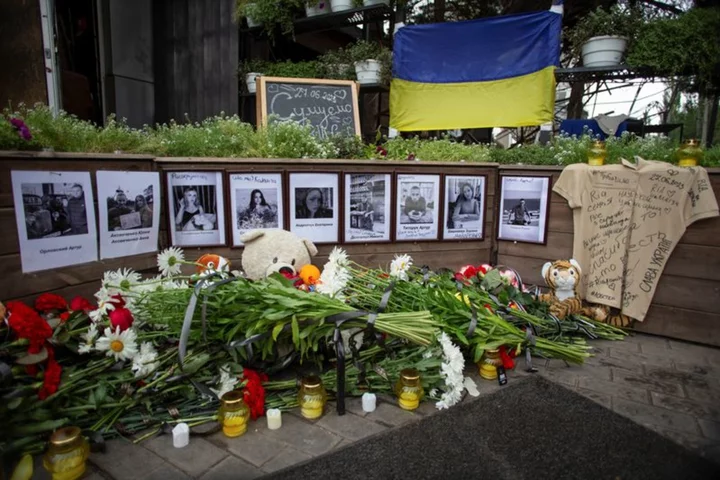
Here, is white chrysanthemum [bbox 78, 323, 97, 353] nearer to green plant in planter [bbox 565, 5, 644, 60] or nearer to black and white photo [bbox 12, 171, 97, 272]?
black and white photo [bbox 12, 171, 97, 272]

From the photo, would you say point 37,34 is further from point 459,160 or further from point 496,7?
point 496,7

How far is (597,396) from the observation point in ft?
8.30

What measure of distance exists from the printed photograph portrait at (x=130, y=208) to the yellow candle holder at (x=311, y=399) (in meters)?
1.81

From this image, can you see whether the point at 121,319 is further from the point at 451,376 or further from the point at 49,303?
the point at 451,376

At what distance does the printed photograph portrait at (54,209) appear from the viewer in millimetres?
2451

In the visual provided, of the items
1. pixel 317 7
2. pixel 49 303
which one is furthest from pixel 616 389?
pixel 317 7

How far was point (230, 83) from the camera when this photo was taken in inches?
254

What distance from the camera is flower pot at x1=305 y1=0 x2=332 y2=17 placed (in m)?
5.84

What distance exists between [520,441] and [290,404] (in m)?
1.19

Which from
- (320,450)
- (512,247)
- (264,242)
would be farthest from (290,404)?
(512,247)

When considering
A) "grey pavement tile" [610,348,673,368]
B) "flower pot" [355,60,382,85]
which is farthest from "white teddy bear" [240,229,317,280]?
"flower pot" [355,60,382,85]

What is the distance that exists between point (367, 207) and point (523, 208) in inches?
59.7

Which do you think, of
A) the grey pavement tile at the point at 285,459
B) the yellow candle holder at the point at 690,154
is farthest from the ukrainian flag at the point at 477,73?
the grey pavement tile at the point at 285,459

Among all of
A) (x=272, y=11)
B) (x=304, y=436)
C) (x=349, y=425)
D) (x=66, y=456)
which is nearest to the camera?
(x=66, y=456)
